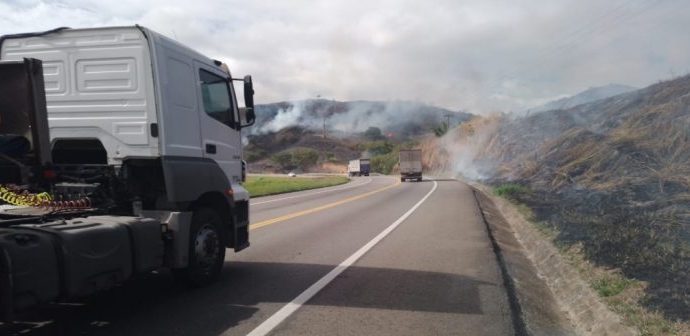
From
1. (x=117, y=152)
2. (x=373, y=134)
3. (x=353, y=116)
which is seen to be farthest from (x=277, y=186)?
(x=353, y=116)

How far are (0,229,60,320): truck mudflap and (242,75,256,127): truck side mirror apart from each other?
347 cm

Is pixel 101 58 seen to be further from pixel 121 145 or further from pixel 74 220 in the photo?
pixel 74 220

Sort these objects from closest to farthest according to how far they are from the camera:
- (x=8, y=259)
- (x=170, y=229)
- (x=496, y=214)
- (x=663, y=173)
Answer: (x=8, y=259) < (x=170, y=229) < (x=663, y=173) < (x=496, y=214)

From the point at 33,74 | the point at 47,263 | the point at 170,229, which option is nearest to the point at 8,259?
the point at 47,263

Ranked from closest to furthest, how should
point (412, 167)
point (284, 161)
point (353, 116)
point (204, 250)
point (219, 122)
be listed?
point (204, 250), point (219, 122), point (412, 167), point (284, 161), point (353, 116)

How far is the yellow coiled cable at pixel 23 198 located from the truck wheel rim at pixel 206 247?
1.71 meters

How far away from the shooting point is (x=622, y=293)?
6.21 m

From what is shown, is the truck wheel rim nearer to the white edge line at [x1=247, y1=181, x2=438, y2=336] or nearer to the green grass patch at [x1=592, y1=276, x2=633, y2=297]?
the white edge line at [x1=247, y1=181, x2=438, y2=336]

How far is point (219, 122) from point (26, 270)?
3.45 meters

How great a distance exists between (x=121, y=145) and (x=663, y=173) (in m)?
12.1

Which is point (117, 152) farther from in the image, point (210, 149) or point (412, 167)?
point (412, 167)

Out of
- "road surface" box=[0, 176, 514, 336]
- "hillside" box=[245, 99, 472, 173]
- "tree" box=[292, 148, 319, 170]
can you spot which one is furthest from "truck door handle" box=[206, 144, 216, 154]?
"tree" box=[292, 148, 319, 170]

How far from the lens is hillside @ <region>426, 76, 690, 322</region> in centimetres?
711

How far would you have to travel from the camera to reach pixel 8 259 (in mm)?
3943
